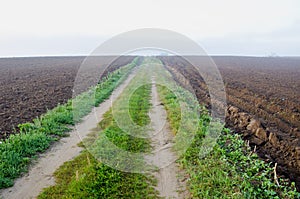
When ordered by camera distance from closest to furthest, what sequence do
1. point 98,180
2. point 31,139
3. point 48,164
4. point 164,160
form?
point 98,180
point 48,164
point 164,160
point 31,139

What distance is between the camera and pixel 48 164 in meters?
7.48

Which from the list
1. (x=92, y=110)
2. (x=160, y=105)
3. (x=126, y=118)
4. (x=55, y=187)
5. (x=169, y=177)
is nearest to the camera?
(x=55, y=187)

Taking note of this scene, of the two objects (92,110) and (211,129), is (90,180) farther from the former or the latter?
(92,110)

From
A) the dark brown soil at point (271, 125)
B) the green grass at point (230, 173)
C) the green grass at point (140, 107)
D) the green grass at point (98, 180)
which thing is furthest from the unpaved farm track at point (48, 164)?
the dark brown soil at point (271, 125)

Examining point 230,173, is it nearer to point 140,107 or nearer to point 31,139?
point 31,139

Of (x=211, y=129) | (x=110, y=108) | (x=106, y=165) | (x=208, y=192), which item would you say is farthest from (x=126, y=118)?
(x=208, y=192)

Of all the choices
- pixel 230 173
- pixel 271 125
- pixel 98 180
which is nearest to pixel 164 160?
pixel 230 173

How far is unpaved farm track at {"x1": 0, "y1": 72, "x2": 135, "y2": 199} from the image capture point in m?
6.15

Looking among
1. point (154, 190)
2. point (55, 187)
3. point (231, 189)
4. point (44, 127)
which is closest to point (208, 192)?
point (231, 189)

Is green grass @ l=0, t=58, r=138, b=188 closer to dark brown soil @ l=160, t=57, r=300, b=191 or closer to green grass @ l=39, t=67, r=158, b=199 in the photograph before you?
green grass @ l=39, t=67, r=158, b=199

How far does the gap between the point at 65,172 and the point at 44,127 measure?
321 cm

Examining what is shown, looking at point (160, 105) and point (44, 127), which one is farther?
point (160, 105)

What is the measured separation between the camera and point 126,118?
1142cm

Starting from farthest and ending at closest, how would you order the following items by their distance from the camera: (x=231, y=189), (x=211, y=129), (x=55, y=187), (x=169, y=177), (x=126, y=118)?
1. (x=126, y=118)
2. (x=211, y=129)
3. (x=169, y=177)
4. (x=55, y=187)
5. (x=231, y=189)
